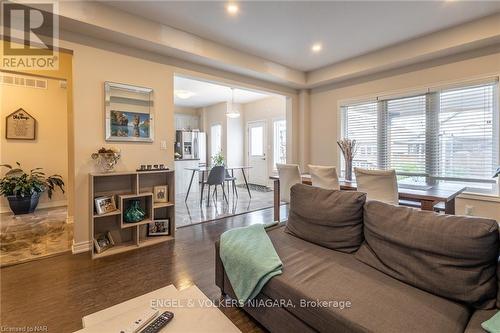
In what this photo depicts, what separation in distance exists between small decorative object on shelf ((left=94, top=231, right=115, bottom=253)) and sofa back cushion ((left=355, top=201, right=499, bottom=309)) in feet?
9.10

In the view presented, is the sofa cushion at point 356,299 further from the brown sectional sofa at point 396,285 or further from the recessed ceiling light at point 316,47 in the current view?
the recessed ceiling light at point 316,47

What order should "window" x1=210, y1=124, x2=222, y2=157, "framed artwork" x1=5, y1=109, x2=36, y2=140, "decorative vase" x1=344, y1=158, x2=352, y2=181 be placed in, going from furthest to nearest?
1. "window" x1=210, y1=124, x2=222, y2=157
2. "framed artwork" x1=5, y1=109, x2=36, y2=140
3. "decorative vase" x1=344, y1=158, x2=352, y2=181

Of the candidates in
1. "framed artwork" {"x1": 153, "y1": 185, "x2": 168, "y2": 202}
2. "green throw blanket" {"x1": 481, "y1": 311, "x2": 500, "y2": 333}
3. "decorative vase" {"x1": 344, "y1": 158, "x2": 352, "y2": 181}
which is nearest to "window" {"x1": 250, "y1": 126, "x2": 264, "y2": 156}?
"decorative vase" {"x1": 344, "y1": 158, "x2": 352, "y2": 181}

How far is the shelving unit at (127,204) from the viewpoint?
2891 millimetres

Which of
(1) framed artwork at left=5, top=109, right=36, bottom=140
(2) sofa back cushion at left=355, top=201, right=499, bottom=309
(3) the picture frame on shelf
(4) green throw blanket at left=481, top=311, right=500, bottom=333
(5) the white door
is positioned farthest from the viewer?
(5) the white door

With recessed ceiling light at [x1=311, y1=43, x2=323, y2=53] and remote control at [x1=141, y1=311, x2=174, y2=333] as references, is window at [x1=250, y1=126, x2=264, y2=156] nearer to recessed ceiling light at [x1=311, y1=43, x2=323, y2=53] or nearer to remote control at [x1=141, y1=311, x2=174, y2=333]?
recessed ceiling light at [x1=311, y1=43, x2=323, y2=53]

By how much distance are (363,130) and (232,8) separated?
10.4 ft

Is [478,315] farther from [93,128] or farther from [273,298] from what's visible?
[93,128]

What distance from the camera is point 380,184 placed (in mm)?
2623

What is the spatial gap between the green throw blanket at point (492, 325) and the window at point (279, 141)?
20.4ft

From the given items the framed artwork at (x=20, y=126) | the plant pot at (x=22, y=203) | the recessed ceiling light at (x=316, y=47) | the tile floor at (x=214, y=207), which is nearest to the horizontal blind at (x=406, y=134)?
the recessed ceiling light at (x=316, y=47)

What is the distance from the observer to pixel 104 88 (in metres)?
2.96

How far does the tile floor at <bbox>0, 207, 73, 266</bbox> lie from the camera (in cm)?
278

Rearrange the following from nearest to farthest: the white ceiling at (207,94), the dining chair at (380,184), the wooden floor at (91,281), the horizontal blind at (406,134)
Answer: the wooden floor at (91,281) → the dining chair at (380,184) → the horizontal blind at (406,134) → the white ceiling at (207,94)
